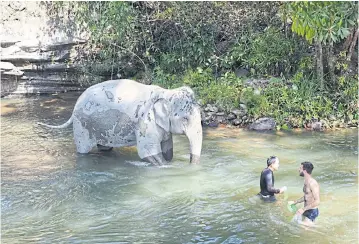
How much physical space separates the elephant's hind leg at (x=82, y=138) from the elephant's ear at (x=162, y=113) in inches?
50.3

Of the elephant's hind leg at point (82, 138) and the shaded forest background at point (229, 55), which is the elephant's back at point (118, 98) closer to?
the elephant's hind leg at point (82, 138)

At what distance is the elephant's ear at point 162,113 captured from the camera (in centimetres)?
859

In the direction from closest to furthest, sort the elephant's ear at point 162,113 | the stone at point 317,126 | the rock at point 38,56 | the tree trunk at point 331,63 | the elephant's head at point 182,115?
the elephant's head at point 182,115, the elephant's ear at point 162,113, the stone at point 317,126, the tree trunk at point 331,63, the rock at point 38,56

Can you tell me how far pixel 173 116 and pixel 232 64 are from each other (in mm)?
5242

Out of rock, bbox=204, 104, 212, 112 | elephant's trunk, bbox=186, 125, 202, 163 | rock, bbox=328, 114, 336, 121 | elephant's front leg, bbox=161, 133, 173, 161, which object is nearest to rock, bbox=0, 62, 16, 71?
rock, bbox=204, 104, 212, 112

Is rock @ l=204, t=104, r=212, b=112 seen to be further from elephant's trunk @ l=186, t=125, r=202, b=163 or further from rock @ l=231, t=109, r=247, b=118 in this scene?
elephant's trunk @ l=186, t=125, r=202, b=163

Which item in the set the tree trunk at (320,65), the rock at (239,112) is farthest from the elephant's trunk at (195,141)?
the tree trunk at (320,65)

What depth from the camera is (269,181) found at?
712cm

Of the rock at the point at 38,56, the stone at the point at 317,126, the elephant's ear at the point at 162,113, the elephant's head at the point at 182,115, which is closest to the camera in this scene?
the elephant's head at the point at 182,115

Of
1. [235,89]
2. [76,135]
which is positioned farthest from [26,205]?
[235,89]

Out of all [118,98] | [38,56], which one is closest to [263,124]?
[118,98]

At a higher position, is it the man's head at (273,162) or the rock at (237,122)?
the man's head at (273,162)

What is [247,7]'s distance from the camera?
1347cm

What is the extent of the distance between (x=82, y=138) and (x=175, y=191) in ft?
7.40
